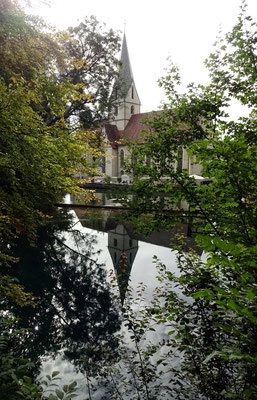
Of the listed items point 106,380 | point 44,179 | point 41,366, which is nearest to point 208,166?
point 44,179

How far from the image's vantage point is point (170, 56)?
4.07m

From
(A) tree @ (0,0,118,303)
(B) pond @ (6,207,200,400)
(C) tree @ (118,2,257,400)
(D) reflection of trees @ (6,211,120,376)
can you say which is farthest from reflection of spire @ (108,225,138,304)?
(A) tree @ (0,0,118,303)

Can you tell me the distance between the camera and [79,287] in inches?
305

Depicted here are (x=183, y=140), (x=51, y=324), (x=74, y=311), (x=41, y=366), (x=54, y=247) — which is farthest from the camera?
(x=54, y=247)

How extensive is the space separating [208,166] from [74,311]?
5475 mm

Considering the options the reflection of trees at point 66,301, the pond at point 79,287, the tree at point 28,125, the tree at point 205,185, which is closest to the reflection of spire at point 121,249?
the pond at point 79,287

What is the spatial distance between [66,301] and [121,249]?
3.86m

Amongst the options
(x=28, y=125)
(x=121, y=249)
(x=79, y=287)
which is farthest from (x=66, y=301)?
(x=28, y=125)

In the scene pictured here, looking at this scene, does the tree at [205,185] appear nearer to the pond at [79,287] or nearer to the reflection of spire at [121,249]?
the pond at [79,287]

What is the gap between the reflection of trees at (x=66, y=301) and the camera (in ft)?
16.7

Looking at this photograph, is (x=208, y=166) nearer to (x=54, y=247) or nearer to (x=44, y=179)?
(x=44, y=179)

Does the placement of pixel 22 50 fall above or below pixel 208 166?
above

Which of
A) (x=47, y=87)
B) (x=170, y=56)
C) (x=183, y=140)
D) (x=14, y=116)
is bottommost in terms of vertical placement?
(x=183, y=140)

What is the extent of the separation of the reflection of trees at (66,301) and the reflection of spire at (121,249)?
1.98 ft
